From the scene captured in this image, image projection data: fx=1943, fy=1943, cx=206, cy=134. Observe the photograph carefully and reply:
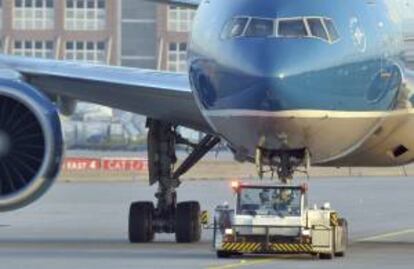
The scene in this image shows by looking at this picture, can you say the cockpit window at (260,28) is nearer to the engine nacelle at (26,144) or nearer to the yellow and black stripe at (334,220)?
the yellow and black stripe at (334,220)

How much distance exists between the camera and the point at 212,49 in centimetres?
2836

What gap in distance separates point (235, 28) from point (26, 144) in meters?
4.88

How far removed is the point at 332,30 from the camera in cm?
2803

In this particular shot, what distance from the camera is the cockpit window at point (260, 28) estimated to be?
90.9 feet

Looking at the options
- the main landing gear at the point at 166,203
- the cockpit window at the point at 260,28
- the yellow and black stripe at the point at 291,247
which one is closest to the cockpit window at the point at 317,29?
the cockpit window at the point at 260,28

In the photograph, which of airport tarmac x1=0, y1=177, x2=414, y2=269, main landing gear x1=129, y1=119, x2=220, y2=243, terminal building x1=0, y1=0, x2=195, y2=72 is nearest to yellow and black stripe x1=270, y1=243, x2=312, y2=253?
airport tarmac x1=0, y1=177, x2=414, y2=269

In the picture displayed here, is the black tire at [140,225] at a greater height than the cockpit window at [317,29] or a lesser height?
lesser

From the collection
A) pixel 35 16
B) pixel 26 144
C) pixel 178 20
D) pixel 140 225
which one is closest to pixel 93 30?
pixel 35 16

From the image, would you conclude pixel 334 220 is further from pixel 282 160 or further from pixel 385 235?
pixel 385 235

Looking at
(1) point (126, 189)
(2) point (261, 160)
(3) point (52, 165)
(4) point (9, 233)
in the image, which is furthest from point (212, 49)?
(1) point (126, 189)

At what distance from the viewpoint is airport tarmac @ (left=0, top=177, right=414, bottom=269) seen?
27.8 metres

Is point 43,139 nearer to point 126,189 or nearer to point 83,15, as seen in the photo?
point 126,189

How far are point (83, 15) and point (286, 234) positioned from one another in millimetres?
85766

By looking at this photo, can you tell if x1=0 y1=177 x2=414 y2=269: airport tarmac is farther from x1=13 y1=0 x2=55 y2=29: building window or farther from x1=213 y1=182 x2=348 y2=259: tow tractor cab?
x1=13 y1=0 x2=55 y2=29: building window
